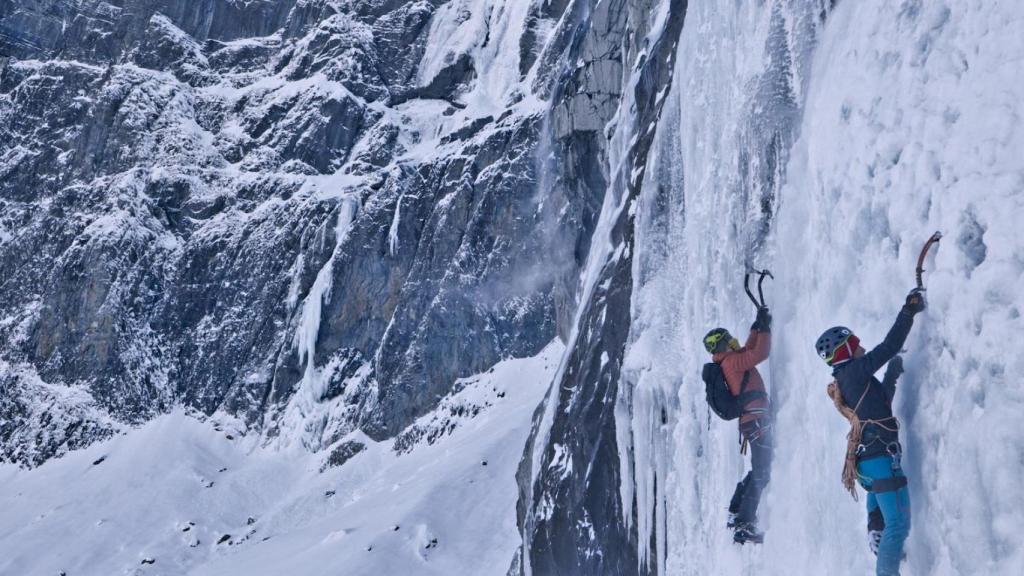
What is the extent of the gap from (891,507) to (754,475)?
263 centimetres

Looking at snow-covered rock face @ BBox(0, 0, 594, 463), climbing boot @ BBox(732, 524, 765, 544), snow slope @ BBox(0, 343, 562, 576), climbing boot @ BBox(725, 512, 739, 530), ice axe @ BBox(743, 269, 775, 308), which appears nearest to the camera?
climbing boot @ BBox(732, 524, 765, 544)

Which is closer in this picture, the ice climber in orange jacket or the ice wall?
the ice wall

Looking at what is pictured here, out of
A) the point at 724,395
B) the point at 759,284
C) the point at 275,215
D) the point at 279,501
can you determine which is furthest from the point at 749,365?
the point at 275,215

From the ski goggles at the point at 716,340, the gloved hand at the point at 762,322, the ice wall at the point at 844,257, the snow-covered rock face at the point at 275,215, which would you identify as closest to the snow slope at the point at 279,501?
the snow-covered rock face at the point at 275,215

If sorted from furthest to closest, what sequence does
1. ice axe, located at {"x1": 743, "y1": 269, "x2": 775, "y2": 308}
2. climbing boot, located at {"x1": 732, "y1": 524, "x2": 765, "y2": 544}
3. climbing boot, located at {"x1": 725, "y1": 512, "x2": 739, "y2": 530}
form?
ice axe, located at {"x1": 743, "y1": 269, "x2": 775, "y2": 308} < climbing boot, located at {"x1": 725, "y1": 512, "x2": 739, "y2": 530} < climbing boot, located at {"x1": 732, "y1": 524, "x2": 765, "y2": 544}

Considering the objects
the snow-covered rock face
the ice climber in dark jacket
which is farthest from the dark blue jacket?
the snow-covered rock face

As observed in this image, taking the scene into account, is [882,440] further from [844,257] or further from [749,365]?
[749,365]

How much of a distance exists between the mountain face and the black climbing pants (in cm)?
21

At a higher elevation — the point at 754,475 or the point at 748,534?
the point at 754,475

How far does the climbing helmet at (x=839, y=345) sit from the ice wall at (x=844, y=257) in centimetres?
33

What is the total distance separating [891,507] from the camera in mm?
5145

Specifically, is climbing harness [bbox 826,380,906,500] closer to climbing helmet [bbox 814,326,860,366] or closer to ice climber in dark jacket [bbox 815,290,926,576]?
ice climber in dark jacket [bbox 815,290,926,576]

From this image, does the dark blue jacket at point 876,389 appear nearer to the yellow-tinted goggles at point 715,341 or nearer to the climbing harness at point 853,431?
the climbing harness at point 853,431

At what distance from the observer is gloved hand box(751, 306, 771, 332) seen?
7.89 m
